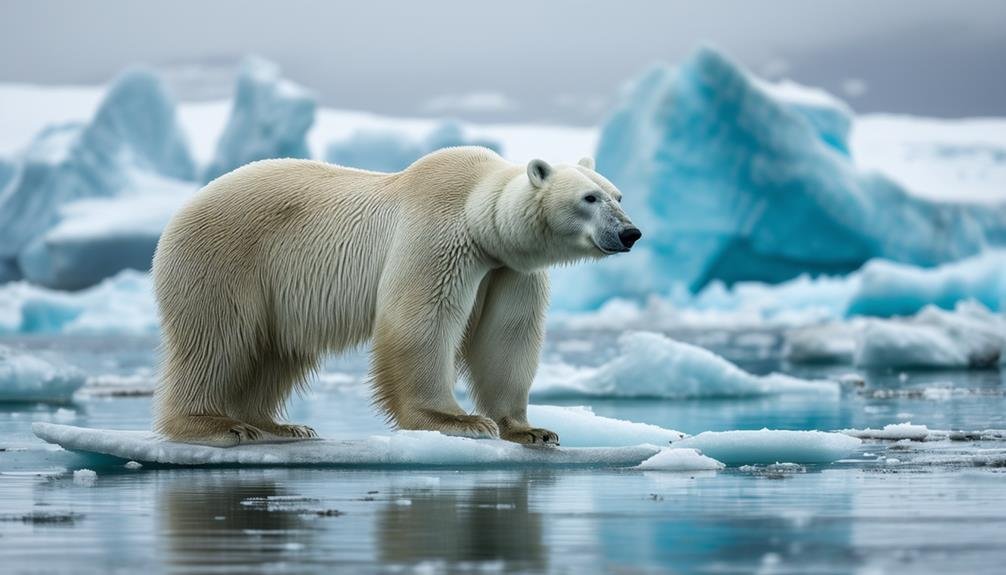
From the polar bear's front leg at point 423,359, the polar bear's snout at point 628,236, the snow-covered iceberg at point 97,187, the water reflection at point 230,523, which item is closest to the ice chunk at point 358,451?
the polar bear's front leg at point 423,359

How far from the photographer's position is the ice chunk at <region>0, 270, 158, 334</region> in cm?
3522

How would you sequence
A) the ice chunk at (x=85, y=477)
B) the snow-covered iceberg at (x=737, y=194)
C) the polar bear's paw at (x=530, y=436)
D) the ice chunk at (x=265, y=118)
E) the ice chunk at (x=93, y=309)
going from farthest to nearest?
1. the ice chunk at (x=265, y=118)
2. the ice chunk at (x=93, y=309)
3. the snow-covered iceberg at (x=737, y=194)
4. the polar bear's paw at (x=530, y=436)
5. the ice chunk at (x=85, y=477)

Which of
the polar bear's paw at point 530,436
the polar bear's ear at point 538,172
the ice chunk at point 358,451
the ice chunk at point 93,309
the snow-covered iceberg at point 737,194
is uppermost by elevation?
the snow-covered iceberg at point 737,194

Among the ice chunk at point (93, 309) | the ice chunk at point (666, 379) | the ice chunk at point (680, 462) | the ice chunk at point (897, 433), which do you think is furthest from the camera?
the ice chunk at point (93, 309)

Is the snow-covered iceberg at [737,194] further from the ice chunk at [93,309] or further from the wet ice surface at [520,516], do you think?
the wet ice surface at [520,516]

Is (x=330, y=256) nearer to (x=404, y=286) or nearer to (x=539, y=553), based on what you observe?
(x=404, y=286)

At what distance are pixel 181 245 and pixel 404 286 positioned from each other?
3.96 ft

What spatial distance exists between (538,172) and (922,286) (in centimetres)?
2374

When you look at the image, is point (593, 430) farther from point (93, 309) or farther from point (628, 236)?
point (93, 309)

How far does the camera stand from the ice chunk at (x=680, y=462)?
5699 millimetres

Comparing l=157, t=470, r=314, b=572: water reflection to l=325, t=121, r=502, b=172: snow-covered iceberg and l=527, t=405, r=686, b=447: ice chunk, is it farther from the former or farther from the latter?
l=325, t=121, r=502, b=172: snow-covered iceberg

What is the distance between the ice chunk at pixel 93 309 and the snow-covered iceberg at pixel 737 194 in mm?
11170

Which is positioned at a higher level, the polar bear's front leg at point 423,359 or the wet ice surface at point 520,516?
the polar bear's front leg at point 423,359

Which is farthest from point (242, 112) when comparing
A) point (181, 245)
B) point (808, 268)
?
point (181, 245)
